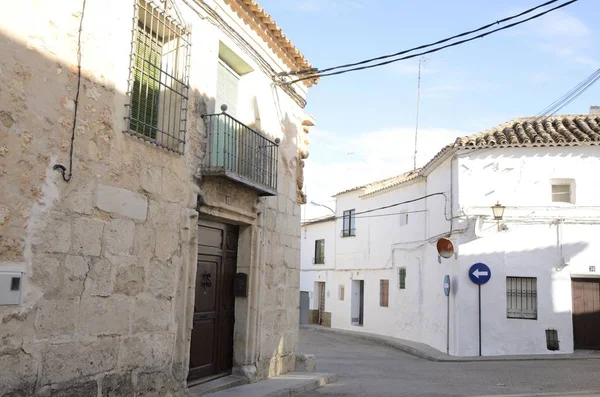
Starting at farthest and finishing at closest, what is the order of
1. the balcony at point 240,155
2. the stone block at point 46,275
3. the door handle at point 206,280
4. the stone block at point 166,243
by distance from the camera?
the door handle at point 206,280 → the balcony at point 240,155 → the stone block at point 166,243 → the stone block at point 46,275

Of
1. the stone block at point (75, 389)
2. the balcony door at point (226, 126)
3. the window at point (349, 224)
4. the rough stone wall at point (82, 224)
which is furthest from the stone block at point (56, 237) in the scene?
the window at point (349, 224)

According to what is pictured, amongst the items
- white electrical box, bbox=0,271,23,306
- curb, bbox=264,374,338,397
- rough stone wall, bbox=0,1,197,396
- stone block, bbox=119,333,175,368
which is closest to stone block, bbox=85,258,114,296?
rough stone wall, bbox=0,1,197,396

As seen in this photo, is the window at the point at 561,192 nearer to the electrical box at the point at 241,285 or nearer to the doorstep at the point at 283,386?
the doorstep at the point at 283,386

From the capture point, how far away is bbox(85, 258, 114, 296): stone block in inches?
201

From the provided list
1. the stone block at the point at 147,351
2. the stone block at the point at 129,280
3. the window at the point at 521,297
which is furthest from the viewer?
the window at the point at 521,297

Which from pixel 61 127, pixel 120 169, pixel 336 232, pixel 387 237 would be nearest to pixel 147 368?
pixel 120 169

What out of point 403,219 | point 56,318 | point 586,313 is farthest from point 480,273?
point 56,318

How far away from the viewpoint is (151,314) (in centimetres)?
588

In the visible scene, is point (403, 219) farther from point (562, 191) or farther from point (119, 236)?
point (119, 236)

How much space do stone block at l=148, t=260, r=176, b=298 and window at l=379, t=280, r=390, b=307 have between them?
14.4 meters

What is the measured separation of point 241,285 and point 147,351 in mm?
2160

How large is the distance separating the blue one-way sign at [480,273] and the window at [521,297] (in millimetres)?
668

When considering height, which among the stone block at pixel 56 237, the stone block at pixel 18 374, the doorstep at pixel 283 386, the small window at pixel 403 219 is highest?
the small window at pixel 403 219

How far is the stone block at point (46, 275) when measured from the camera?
4.59 meters
